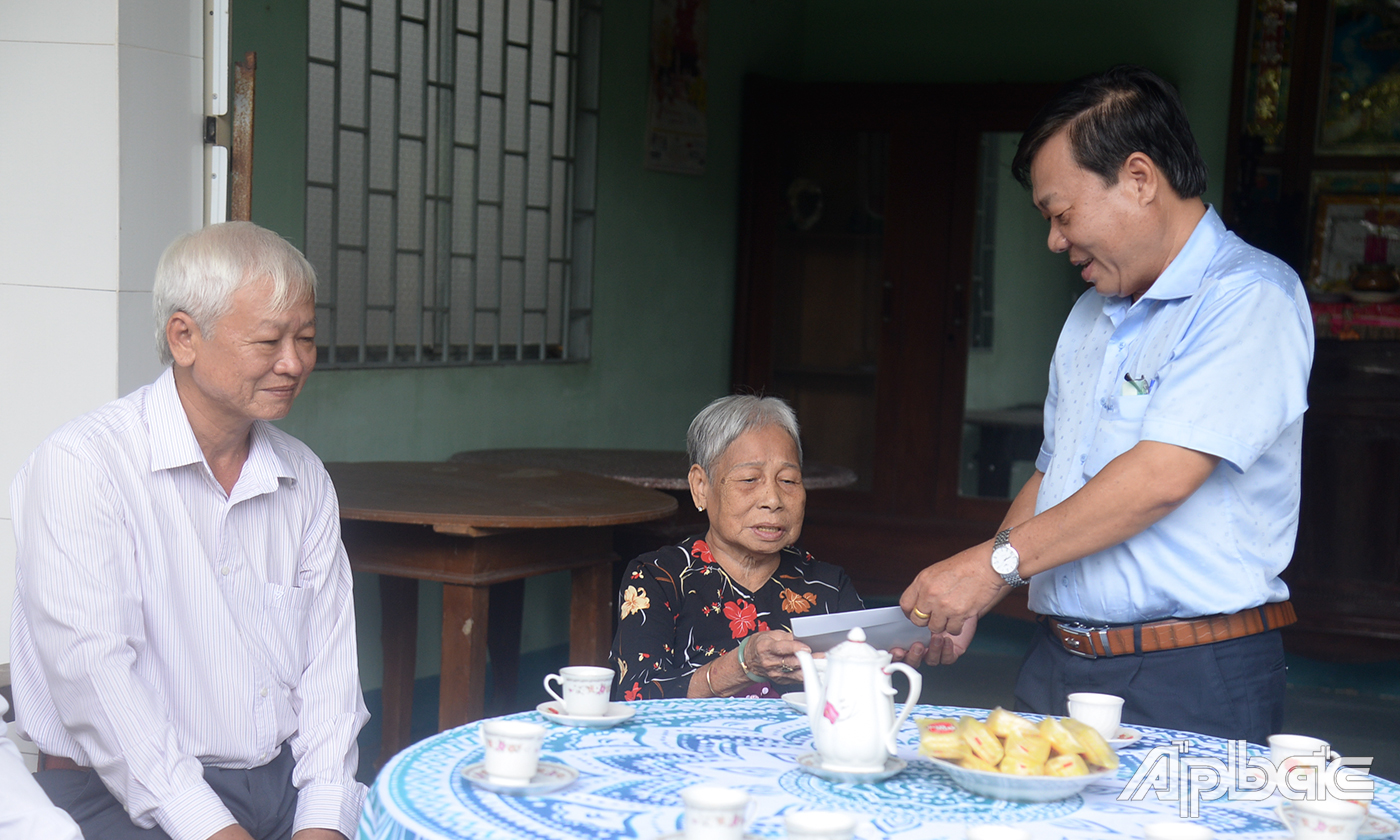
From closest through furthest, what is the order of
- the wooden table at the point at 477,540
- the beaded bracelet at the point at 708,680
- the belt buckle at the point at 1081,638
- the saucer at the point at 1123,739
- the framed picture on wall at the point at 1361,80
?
the saucer at the point at 1123,739, the belt buckle at the point at 1081,638, the beaded bracelet at the point at 708,680, the wooden table at the point at 477,540, the framed picture on wall at the point at 1361,80

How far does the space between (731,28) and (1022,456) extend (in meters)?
2.25

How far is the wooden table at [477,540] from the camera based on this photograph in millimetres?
2928

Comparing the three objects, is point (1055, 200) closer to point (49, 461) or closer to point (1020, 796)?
point (1020, 796)

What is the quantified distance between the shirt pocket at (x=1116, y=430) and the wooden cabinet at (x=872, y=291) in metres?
3.66

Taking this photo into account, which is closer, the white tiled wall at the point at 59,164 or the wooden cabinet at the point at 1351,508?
the white tiled wall at the point at 59,164

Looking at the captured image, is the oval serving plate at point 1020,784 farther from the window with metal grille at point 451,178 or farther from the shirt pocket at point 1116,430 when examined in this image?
the window with metal grille at point 451,178

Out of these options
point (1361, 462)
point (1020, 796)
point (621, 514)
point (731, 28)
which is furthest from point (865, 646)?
point (731, 28)

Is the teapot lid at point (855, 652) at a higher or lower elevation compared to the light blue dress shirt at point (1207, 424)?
lower

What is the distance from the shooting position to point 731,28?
5.90 meters

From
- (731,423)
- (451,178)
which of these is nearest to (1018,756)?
(731,423)

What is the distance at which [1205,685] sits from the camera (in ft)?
A: 6.40

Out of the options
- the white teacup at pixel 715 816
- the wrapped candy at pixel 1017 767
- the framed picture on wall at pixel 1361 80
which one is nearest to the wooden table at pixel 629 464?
the wrapped candy at pixel 1017 767

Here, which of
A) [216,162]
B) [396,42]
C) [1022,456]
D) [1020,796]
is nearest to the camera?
[1020,796]

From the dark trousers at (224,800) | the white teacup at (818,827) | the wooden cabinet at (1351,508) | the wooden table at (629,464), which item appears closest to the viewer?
the white teacup at (818,827)
